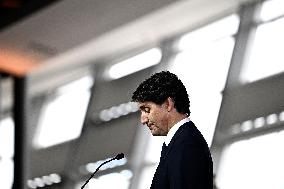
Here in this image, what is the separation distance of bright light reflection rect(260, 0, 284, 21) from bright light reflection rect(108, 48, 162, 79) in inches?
46.1

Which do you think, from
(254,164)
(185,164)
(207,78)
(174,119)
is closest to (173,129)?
(174,119)

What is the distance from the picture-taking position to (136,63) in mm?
5746

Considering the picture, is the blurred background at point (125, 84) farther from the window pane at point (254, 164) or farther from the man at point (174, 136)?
the man at point (174, 136)

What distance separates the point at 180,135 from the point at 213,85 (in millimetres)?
2974

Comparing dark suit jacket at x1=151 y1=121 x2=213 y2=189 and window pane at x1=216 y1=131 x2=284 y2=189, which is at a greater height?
window pane at x1=216 y1=131 x2=284 y2=189

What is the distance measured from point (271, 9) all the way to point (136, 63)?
63.8 inches

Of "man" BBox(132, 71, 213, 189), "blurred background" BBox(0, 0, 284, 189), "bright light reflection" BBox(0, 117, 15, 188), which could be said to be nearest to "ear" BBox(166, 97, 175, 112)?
"man" BBox(132, 71, 213, 189)

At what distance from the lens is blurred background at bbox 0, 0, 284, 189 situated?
4418 mm

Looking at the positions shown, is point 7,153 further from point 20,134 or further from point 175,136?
point 175,136

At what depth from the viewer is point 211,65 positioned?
4895 mm

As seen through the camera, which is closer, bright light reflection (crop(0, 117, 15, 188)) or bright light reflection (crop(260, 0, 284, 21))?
bright light reflection (crop(260, 0, 284, 21))

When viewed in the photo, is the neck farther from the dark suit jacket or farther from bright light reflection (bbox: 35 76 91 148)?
bright light reflection (bbox: 35 76 91 148)

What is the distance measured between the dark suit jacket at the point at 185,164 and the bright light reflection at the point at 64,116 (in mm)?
4091

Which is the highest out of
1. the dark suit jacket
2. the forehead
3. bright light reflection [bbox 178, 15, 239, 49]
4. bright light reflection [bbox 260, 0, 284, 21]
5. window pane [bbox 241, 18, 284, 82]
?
bright light reflection [bbox 178, 15, 239, 49]
